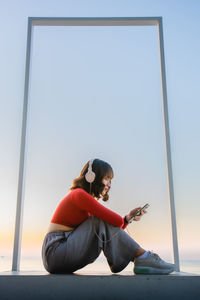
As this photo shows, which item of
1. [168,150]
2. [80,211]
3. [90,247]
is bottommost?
[90,247]

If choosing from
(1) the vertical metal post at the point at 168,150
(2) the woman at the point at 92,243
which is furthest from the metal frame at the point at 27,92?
(2) the woman at the point at 92,243

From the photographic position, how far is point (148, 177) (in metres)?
1.97

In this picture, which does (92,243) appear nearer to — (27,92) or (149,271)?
(149,271)

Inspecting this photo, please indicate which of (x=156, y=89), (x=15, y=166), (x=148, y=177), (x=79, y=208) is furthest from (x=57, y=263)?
(x=156, y=89)

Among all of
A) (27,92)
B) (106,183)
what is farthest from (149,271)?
(27,92)

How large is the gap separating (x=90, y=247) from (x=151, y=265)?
26 cm

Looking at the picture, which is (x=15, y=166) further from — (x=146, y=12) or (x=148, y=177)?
(x=146, y=12)

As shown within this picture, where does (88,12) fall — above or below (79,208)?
above

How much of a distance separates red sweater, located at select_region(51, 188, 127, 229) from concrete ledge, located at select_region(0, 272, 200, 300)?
25cm

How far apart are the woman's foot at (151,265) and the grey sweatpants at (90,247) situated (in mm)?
49

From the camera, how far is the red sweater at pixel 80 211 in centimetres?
130

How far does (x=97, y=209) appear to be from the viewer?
1.30m

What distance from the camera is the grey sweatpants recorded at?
131cm

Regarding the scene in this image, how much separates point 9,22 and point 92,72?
0.70 m
